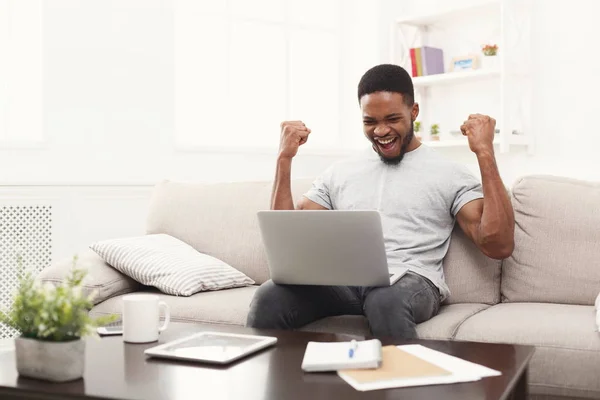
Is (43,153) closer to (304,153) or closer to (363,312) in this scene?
(304,153)

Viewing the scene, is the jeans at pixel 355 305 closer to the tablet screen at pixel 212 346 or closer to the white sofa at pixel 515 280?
the white sofa at pixel 515 280

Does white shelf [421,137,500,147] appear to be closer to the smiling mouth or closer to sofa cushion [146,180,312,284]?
sofa cushion [146,180,312,284]

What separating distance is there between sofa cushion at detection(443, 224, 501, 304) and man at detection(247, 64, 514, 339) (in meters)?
0.07

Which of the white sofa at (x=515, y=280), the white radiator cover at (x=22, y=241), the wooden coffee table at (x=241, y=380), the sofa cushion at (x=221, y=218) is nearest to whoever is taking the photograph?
the wooden coffee table at (x=241, y=380)

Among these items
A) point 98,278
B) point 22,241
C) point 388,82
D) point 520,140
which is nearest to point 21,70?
point 22,241

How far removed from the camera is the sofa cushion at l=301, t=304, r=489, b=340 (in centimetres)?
182

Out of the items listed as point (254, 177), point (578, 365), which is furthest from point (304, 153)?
point (578, 365)

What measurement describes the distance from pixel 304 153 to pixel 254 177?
1.26 feet

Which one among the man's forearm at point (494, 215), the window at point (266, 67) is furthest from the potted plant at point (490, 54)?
the man's forearm at point (494, 215)

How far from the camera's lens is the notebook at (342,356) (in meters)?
1.26

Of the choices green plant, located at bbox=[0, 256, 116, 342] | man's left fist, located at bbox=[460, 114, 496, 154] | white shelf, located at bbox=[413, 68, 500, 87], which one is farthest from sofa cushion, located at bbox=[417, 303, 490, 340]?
white shelf, located at bbox=[413, 68, 500, 87]

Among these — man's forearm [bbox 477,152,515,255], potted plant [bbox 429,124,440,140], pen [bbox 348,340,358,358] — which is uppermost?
potted plant [bbox 429,124,440,140]

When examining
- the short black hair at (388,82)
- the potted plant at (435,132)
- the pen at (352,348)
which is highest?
the short black hair at (388,82)

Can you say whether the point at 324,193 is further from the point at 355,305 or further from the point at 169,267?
the point at 169,267
